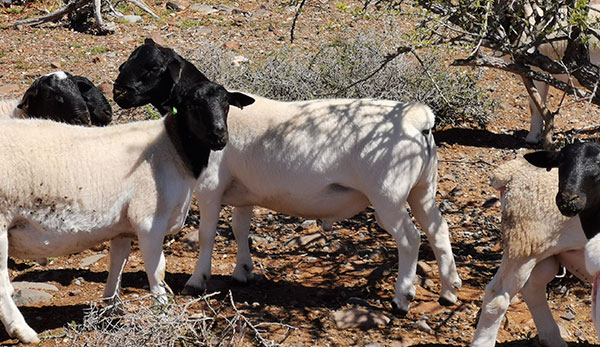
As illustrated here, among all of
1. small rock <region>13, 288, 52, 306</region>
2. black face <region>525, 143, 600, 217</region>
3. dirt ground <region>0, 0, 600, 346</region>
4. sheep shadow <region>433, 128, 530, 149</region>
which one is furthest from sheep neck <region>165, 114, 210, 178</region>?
sheep shadow <region>433, 128, 530, 149</region>

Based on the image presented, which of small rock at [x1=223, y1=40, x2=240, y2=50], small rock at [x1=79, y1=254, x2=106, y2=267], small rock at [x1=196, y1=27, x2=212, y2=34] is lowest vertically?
small rock at [x1=196, y1=27, x2=212, y2=34]

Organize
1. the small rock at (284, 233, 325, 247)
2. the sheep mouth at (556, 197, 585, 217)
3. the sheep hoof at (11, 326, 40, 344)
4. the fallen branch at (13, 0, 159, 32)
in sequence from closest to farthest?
the sheep mouth at (556, 197, 585, 217)
the sheep hoof at (11, 326, 40, 344)
the small rock at (284, 233, 325, 247)
the fallen branch at (13, 0, 159, 32)

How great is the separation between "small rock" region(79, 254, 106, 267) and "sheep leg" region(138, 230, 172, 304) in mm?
1551

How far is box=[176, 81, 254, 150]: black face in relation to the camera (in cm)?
589

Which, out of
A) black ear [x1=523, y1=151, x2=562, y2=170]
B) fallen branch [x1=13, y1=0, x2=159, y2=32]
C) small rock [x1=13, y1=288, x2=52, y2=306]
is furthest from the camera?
fallen branch [x1=13, y1=0, x2=159, y2=32]

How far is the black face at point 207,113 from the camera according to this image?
589 cm

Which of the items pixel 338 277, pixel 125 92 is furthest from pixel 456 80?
pixel 125 92

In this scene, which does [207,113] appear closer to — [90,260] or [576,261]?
[90,260]

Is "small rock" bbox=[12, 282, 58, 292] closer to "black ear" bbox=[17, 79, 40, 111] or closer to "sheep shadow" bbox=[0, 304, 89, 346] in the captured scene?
"sheep shadow" bbox=[0, 304, 89, 346]

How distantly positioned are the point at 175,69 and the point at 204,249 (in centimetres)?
146

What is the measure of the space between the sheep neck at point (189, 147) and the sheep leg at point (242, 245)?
1124 millimetres

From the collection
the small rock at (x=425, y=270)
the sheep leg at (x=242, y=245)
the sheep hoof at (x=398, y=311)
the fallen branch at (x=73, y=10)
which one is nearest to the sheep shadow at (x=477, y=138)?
the small rock at (x=425, y=270)

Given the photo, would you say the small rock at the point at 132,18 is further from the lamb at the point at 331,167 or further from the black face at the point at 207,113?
the black face at the point at 207,113

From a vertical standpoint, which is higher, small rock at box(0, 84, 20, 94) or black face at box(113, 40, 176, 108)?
black face at box(113, 40, 176, 108)
